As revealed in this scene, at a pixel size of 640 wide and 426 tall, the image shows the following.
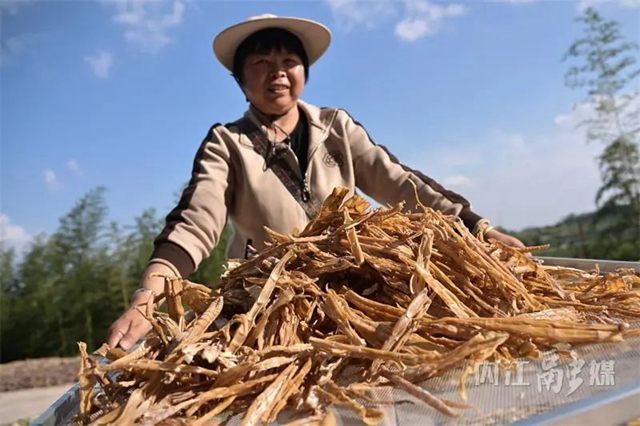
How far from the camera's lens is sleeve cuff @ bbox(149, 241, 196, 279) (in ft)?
4.43

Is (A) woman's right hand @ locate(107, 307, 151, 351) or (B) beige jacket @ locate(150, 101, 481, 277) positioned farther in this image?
(B) beige jacket @ locate(150, 101, 481, 277)

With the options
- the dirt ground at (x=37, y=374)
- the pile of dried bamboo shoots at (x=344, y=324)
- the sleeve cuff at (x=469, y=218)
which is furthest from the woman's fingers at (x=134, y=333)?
the dirt ground at (x=37, y=374)

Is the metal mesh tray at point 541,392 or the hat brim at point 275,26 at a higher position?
the hat brim at point 275,26

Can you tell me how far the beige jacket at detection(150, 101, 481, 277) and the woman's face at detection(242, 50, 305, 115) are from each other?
9 centimetres

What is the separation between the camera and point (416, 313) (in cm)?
56

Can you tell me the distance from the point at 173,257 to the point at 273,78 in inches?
27.5

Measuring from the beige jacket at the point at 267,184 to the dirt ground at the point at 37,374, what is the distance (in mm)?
2904

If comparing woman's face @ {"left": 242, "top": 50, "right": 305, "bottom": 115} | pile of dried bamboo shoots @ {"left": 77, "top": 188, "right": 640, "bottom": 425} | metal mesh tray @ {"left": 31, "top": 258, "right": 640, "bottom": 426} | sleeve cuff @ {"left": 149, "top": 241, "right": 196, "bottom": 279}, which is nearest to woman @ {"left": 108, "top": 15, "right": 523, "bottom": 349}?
woman's face @ {"left": 242, "top": 50, "right": 305, "bottom": 115}

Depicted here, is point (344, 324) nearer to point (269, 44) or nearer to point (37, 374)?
point (269, 44)

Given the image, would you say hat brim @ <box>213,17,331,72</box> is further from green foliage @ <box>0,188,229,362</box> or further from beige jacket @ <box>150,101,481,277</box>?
green foliage @ <box>0,188,229,362</box>

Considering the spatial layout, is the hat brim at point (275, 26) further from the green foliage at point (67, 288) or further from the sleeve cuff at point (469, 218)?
the green foliage at point (67, 288)

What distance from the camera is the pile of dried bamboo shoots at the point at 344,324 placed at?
1.62ft

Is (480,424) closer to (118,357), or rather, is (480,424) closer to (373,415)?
(373,415)

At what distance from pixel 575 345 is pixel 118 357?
51 centimetres
